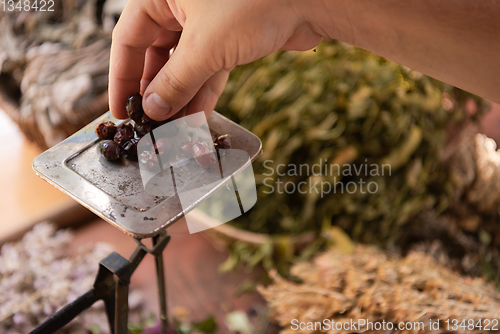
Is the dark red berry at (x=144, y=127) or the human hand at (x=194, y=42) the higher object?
the human hand at (x=194, y=42)

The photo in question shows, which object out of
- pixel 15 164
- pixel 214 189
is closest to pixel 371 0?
pixel 214 189

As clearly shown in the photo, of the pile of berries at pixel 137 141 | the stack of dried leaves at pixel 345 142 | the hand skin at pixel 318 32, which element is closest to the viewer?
the hand skin at pixel 318 32

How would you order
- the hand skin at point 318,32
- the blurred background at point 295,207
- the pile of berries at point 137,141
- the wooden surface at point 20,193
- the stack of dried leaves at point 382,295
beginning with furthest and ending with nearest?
1. the wooden surface at point 20,193
2. the blurred background at point 295,207
3. the stack of dried leaves at point 382,295
4. the pile of berries at point 137,141
5. the hand skin at point 318,32

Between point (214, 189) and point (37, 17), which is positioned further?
point (37, 17)

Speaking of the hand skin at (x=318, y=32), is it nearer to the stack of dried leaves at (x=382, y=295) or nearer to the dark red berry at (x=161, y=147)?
the dark red berry at (x=161, y=147)

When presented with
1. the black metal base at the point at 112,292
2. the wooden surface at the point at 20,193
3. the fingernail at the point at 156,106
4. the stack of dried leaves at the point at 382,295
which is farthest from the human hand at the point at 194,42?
the wooden surface at the point at 20,193

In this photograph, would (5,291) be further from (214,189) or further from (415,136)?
(415,136)

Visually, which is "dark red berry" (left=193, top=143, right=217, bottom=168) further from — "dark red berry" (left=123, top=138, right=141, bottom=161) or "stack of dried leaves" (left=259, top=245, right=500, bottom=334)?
"stack of dried leaves" (left=259, top=245, right=500, bottom=334)
